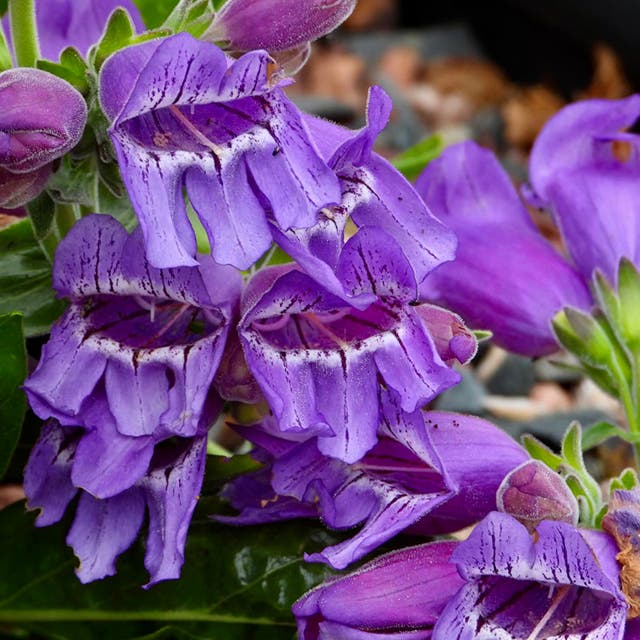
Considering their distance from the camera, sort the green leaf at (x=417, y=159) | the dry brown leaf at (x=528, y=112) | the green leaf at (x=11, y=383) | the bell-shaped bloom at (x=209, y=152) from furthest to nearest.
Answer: the dry brown leaf at (x=528, y=112), the green leaf at (x=417, y=159), the green leaf at (x=11, y=383), the bell-shaped bloom at (x=209, y=152)

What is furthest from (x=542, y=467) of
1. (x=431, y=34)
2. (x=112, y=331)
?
(x=431, y=34)

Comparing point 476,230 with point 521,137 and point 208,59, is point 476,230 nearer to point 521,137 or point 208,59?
point 208,59

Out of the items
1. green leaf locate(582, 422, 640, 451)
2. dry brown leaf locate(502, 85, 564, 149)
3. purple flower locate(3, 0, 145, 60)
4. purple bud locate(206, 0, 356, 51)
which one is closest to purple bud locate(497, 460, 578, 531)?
green leaf locate(582, 422, 640, 451)

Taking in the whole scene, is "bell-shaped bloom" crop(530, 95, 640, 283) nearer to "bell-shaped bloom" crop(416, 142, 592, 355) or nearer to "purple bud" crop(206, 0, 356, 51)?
"bell-shaped bloom" crop(416, 142, 592, 355)

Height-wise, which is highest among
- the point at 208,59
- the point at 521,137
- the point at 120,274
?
the point at 208,59

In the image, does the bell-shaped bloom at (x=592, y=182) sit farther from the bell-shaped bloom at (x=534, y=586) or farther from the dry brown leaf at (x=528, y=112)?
the dry brown leaf at (x=528, y=112)

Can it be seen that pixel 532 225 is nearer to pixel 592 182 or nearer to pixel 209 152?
pixel 592 182

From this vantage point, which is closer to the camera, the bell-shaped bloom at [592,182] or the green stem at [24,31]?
the green stem at [24,31]

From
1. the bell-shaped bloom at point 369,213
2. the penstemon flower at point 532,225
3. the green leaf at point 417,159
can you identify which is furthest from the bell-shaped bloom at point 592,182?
the bell-shaped bloom at point 369,213
